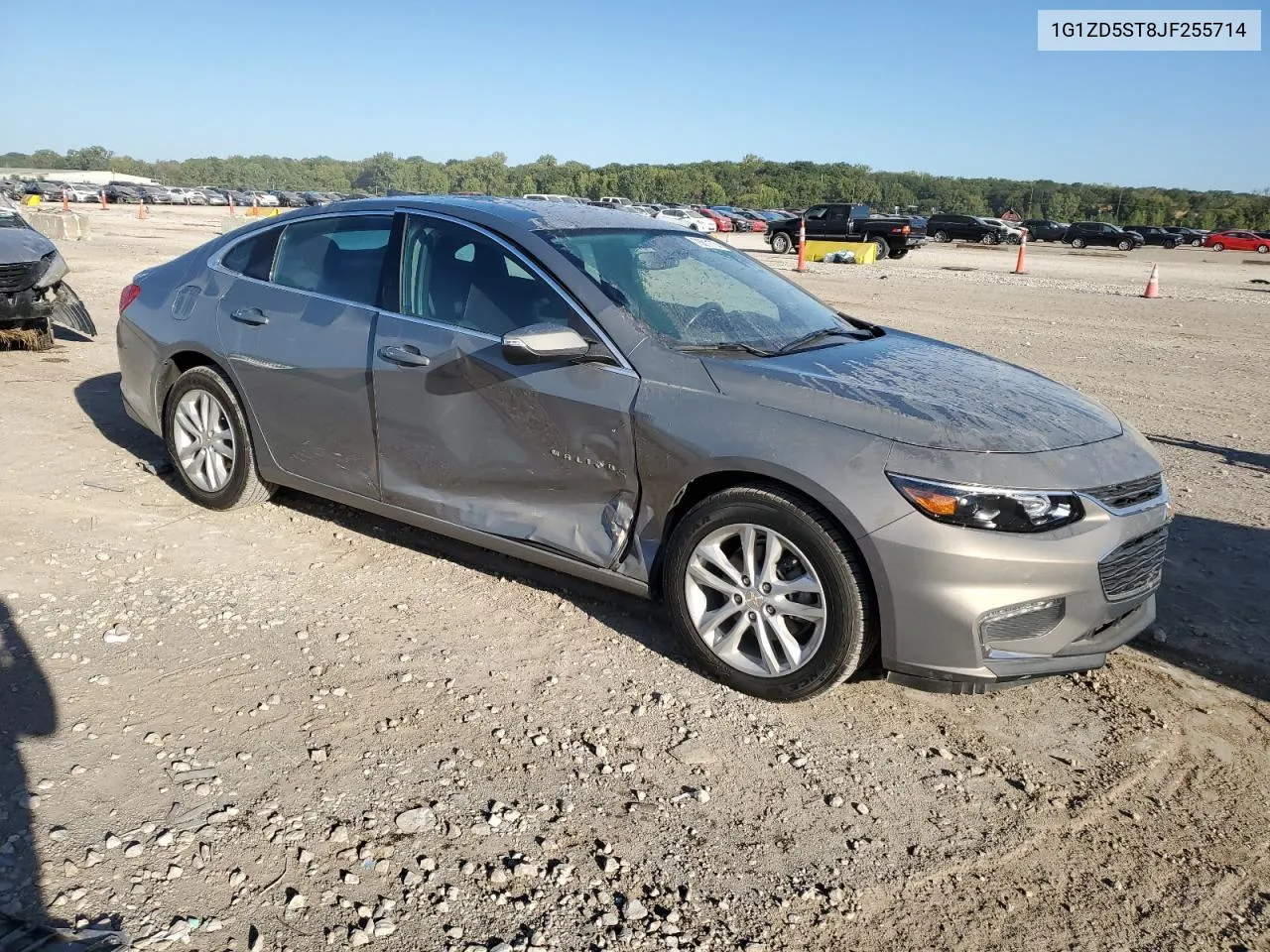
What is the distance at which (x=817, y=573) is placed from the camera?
134 inches

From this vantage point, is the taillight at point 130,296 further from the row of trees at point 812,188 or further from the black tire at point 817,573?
the row of trees at point 812,188

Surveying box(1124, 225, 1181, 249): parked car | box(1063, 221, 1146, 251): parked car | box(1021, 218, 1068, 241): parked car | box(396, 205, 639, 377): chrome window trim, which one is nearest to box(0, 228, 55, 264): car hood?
box(396, 205, 639, 377): chrome window trim

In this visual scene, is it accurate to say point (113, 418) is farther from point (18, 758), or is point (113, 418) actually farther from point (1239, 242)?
point (1239, 242)

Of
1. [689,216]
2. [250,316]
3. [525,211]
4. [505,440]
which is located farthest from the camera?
[689,216]

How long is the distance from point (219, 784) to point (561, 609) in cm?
166

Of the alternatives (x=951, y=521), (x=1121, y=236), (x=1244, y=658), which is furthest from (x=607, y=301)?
(x=1121, y=236)

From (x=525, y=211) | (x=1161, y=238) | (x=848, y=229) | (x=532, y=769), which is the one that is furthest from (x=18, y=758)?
(x=1161, y=238)

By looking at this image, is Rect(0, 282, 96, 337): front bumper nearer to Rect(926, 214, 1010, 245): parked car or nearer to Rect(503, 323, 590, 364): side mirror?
Rect(503, 323, 590, 364): side mirror

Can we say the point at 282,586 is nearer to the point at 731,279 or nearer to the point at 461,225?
the point at 461,225

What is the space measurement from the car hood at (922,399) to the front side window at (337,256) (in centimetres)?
179

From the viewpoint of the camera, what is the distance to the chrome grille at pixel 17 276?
8.89 m

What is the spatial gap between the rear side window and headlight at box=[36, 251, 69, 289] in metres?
4.98

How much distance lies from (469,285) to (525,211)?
0.48m

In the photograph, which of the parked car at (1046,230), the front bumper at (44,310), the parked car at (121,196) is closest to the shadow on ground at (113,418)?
the front bumper at (44,310)
